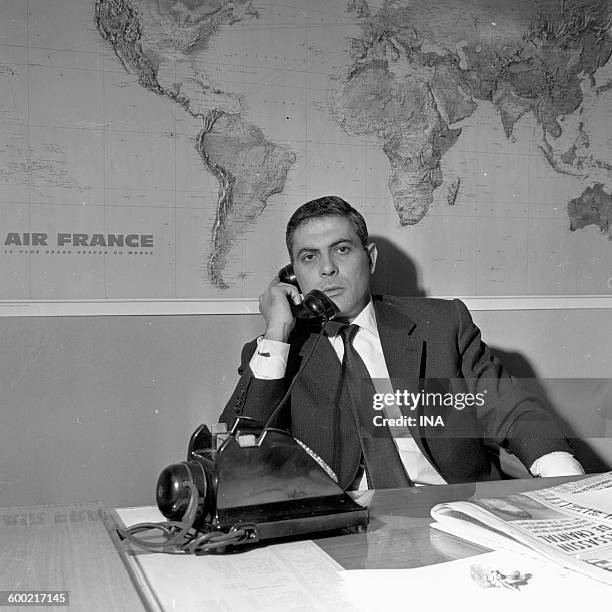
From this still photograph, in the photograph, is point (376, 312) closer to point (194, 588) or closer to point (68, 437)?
point (68, 437)

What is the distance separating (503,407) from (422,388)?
215mm

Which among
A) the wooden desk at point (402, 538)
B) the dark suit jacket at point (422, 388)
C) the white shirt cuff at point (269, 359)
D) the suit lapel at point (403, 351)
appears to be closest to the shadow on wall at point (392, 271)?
the dark suit jacket at point (422, 388)

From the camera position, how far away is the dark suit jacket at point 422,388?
1.88m

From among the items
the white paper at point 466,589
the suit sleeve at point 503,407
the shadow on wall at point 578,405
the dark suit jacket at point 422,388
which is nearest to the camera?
the white paper at point 466,589

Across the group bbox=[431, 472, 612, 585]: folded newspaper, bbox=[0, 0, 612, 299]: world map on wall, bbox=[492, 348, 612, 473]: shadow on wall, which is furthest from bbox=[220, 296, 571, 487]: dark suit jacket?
bbox=[431, 472, 612, 585]: folded newspaper

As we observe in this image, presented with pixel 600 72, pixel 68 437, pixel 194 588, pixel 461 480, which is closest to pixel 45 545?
pixel 194 588

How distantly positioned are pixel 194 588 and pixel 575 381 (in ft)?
6.49

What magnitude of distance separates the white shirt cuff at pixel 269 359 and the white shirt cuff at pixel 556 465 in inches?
23.2

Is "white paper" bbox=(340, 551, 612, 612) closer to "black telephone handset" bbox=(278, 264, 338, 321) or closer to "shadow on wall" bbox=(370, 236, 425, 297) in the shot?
"black telephone handset" bbox=(278, 264, 338, 321)

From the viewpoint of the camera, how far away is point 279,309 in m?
1.91

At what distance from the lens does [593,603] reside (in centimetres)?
83

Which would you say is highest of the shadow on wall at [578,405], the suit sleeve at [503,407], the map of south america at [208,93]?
the map of south america at [208,93]

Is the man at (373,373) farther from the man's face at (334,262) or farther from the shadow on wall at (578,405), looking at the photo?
the shadow on wall at (578,405)

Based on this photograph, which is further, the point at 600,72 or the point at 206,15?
the point at 600,72
